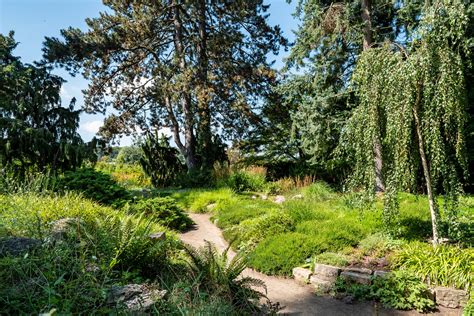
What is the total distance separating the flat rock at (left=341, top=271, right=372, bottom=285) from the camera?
432 centimetres

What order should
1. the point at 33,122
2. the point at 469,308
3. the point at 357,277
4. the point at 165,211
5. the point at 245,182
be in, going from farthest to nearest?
the point at 245,182
the point at 33,122
the point at 165,211
the point at 357,277
the point at 469,308

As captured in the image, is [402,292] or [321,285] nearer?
[402,292]

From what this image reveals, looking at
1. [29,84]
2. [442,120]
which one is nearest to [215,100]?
[29,84]

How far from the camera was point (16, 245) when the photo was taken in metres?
3.14

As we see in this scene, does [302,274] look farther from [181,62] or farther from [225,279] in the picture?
[181,62]

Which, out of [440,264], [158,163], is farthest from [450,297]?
[158,163]

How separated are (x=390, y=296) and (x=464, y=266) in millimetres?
1018

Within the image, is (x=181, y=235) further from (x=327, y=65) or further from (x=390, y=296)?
(x=327, y=65)

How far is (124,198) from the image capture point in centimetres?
795

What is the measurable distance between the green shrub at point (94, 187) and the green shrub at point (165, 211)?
2.23 ft

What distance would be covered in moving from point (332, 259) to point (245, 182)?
6509mm

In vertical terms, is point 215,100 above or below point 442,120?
above

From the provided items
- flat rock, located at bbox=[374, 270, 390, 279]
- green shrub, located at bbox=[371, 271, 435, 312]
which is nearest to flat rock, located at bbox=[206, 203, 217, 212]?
flat rock, located at bbox=[374, 270, 390, 279]

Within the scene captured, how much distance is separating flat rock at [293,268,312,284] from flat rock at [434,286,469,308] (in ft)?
5.26
